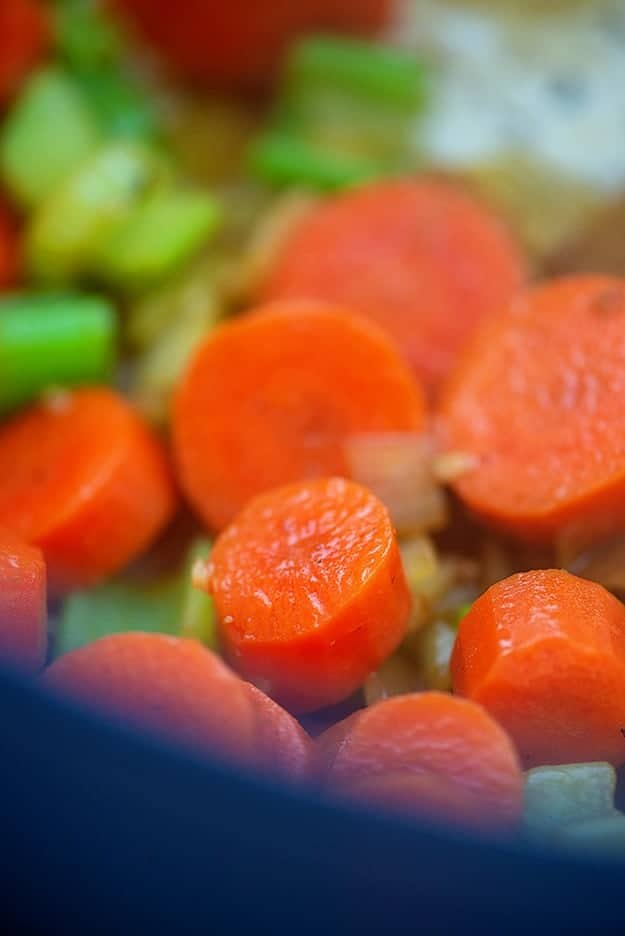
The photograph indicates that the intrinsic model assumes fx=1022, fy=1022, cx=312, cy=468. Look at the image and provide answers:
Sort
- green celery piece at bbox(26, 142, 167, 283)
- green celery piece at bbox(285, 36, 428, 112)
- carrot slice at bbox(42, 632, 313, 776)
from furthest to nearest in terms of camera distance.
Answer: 1. green celery piece at bbox(285, 36, 428, 112)
2. green celery piece at bbox(26, 142, 167, 283)
3. carrot slice at bbox(42, 632, 313, 776)

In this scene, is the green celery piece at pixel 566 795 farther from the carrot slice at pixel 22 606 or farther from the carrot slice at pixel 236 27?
the carrot slice at pixel 236 27

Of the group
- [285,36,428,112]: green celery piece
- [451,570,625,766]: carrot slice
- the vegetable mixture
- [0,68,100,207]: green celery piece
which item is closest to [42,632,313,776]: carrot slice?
the vegetable mixture

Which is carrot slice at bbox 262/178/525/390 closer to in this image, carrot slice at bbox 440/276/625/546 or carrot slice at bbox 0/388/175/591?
carrot slice at bbox 440/276/625/546

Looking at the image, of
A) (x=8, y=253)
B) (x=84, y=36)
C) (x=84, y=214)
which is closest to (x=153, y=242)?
(x=84, y=214)

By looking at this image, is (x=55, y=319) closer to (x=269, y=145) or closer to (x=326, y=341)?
(x=326, y=341)

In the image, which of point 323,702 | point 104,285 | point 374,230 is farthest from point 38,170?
point 323,702

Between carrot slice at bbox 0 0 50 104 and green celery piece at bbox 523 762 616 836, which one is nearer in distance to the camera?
green celery piece at bbox 523 762 616 836
